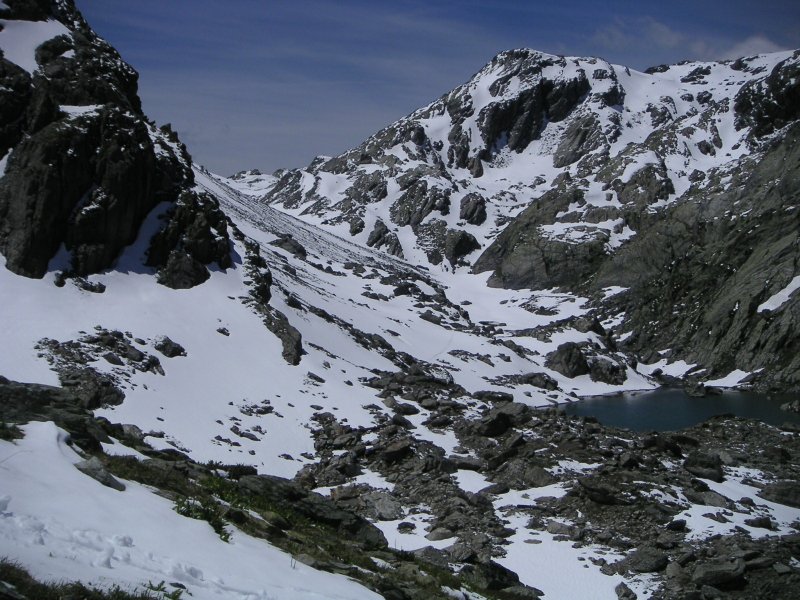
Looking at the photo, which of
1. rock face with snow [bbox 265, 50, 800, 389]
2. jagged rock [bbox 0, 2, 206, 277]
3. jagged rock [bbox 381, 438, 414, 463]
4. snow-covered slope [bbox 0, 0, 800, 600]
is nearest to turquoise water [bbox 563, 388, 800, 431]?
snow-covered slope [bbox 0, 0, 800, 600]

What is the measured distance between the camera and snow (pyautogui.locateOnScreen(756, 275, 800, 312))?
98.0m

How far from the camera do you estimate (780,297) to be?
99188mm

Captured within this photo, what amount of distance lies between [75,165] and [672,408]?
6736 centimetres

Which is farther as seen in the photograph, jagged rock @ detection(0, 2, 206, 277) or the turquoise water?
the turquoise water

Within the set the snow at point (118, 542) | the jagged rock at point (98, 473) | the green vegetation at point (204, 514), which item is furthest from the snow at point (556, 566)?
the jagged rock at point (98, 473)

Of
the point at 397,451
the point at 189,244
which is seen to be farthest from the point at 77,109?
the point at 397,451

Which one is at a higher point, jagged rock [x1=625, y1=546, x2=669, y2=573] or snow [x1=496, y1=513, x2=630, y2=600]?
jagged rock [x1=625, y1=546, x2=669, y2=573]

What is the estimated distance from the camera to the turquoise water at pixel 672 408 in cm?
6781

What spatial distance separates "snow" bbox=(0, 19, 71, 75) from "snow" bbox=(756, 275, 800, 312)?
9801 cm

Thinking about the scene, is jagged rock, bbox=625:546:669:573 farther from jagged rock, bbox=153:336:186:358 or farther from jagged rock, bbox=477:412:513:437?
jagged rock, bbox=153:336:186:358

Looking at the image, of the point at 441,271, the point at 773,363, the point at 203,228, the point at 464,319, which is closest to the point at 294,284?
the point at 203,228

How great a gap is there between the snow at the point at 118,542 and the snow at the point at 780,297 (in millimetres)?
103087

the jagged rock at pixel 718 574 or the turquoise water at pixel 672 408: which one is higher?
the turquoise water at pixel 672 408

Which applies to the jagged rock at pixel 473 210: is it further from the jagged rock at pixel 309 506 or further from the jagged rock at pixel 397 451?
the jagged rock at pixel 309 506
